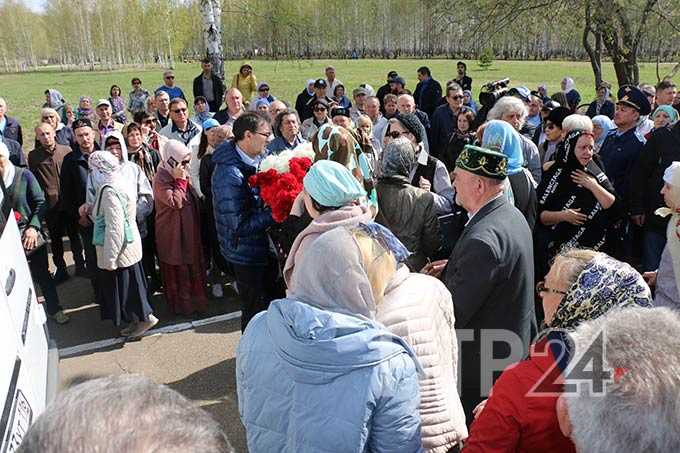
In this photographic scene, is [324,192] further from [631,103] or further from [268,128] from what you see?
[631,103]

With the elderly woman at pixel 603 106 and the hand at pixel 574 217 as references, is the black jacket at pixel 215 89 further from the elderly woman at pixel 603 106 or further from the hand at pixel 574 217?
the hand at pixel 574 217

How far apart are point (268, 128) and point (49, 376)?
213 cm

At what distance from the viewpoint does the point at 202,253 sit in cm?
525

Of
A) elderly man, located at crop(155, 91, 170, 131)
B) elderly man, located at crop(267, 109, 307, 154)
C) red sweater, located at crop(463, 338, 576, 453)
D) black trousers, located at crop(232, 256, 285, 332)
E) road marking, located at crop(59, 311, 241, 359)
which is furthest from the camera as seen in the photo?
elderly man, located at crop(155, 91, 170, 131)

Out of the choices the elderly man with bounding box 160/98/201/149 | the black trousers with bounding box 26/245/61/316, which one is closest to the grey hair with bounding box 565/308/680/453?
the black trousers with bounding box 26/245/61/316

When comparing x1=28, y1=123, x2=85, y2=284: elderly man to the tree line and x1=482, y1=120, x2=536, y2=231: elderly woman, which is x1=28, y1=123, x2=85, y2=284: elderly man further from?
the tree line

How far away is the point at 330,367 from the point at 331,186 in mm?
1401

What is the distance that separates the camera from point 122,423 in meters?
0.94

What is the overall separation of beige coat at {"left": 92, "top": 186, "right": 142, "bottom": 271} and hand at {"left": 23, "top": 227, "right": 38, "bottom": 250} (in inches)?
22.1

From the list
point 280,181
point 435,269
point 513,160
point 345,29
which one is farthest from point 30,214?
point 345,29

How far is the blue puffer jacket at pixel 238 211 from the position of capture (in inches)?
151

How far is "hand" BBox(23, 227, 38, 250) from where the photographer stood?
4.46 meters

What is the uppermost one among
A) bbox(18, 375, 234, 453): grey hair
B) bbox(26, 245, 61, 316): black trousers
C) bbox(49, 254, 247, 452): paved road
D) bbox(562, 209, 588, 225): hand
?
bbox(18, 375, 234, 453): grey hair

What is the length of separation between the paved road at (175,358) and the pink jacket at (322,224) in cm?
142
